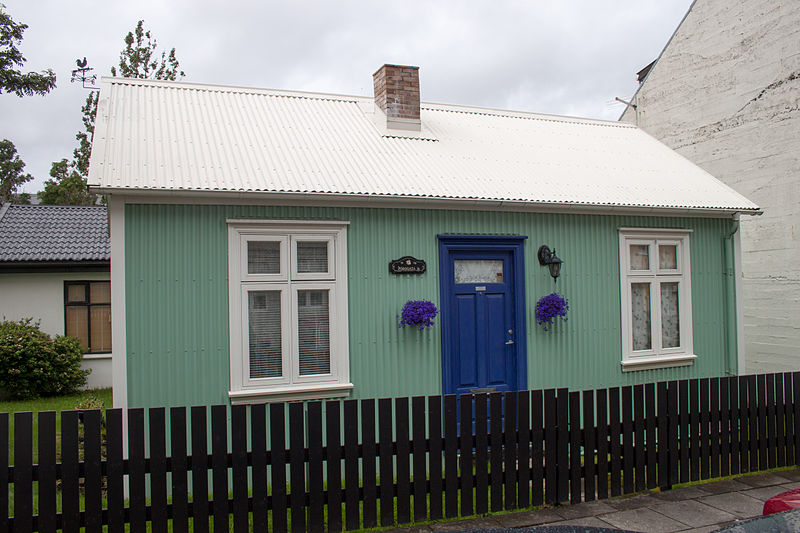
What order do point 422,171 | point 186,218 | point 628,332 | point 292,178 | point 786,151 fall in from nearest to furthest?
point 186,218 → point 292,178 → point 422,171 → point 628,332 → point 786,151

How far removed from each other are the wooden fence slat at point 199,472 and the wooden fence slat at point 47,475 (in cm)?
96

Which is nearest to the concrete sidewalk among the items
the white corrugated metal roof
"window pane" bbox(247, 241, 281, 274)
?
"window pane" bbox(247, 241, 281, 274)

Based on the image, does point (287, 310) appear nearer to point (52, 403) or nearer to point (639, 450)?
point (639, 450)

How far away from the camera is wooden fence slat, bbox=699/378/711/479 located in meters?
6.52

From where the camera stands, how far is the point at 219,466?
495 centimetres

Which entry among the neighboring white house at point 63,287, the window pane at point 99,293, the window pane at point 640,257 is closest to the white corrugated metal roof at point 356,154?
the window pane at point 640,257

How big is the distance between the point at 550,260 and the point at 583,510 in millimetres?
3181

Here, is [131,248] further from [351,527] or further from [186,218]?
[351,527]

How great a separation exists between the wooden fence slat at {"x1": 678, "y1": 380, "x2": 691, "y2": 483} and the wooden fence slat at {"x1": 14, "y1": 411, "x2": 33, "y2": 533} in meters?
5.81

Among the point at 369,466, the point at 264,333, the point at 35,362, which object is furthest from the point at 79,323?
the point at 369,466

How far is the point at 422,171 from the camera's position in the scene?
25.8 feet

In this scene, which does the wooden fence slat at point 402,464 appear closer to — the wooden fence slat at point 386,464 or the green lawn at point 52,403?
the wooden fence slat at point 386,464

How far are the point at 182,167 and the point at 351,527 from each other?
13.1 feet

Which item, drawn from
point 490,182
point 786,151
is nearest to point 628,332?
point 490,182
